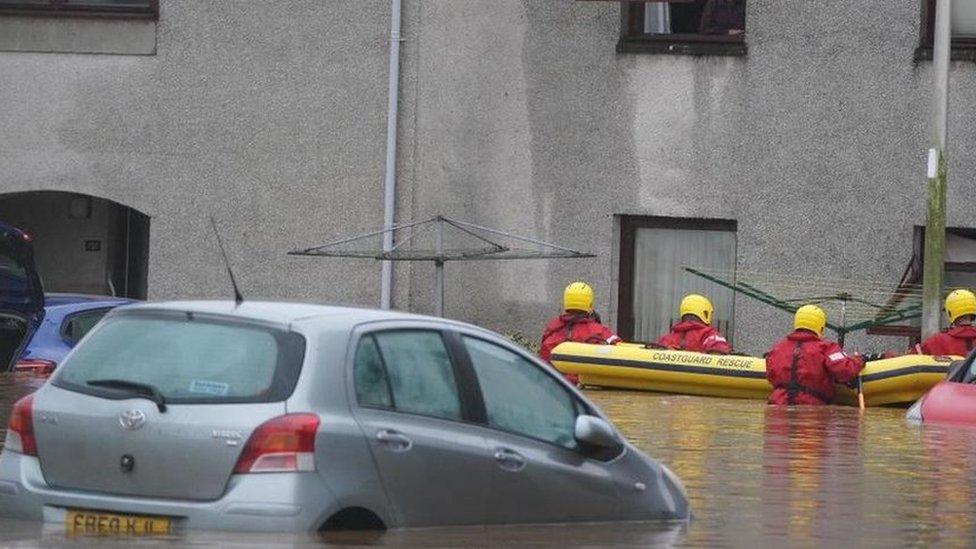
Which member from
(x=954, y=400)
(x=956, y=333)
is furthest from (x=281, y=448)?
(x=956, y=333)

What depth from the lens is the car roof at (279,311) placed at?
9.10 meters

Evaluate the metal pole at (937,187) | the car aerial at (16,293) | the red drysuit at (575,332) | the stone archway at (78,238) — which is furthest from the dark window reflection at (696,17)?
the car aerial at (16,293)

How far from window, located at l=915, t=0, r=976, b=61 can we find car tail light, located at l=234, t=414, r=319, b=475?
16.1 m

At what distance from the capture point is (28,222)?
27094mm

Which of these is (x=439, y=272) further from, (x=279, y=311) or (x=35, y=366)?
(x=279, y=311)

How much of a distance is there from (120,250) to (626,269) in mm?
6580

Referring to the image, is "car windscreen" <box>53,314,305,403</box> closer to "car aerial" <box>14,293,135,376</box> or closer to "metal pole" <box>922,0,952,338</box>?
"car aerial" <box>14,293,135,376</box>

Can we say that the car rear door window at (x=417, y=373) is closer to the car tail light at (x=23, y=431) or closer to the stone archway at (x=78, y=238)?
the car tail light at (x=23, y=431)

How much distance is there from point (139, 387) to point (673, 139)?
15531 mm

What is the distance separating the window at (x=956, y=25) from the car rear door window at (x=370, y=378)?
611 inches

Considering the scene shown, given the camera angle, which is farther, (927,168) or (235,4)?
(235,4)

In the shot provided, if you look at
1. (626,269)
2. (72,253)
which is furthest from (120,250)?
(626,269)

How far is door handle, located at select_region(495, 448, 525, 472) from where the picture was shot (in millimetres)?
9484

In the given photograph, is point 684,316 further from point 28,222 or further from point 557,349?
point 28,222
